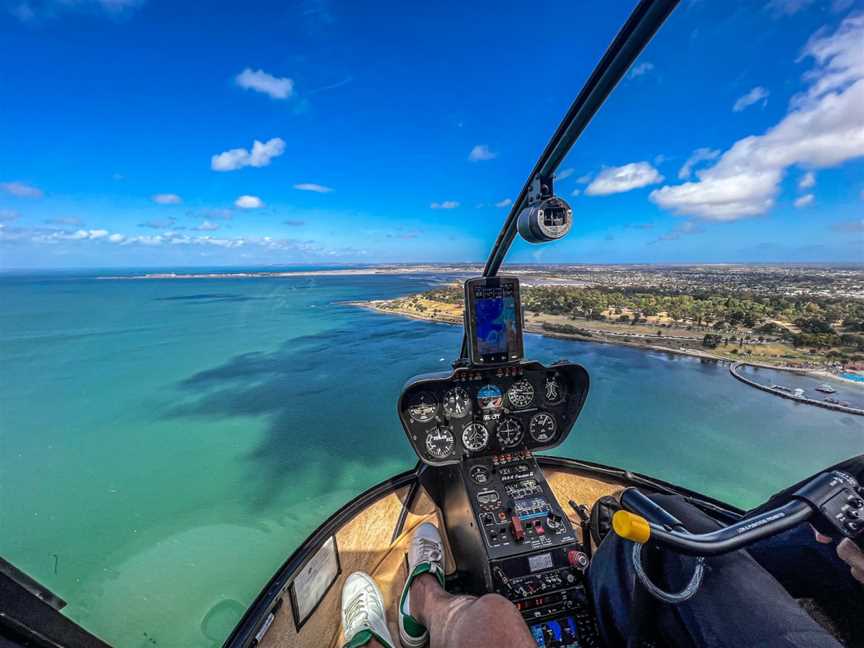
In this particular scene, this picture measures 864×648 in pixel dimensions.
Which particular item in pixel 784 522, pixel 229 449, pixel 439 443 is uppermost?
pixel 784 522

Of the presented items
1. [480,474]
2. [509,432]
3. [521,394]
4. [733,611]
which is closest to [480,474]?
[480,474]

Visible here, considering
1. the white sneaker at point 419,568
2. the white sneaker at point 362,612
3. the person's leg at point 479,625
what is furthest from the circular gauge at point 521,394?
the white sneaker at point 362,612

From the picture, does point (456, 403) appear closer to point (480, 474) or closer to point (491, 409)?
point (491, 409)

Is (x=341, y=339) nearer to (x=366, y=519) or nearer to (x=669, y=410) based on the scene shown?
(x=669, y=410)

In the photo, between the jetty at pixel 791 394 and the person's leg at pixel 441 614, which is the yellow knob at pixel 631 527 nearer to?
the person's leg at pixel 441 614

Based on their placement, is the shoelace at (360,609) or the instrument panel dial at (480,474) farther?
the instrument panel dial at (480,474)

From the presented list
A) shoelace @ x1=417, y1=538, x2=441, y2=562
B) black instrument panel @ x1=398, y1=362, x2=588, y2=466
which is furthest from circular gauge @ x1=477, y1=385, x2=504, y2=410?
shoelace @ x1=417, y1=538, x2=441, y2=562
